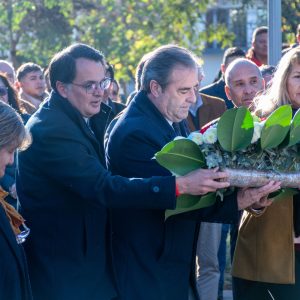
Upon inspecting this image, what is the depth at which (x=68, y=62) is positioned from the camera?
14.3 feet

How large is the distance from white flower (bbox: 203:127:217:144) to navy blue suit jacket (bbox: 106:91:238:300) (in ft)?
1.07

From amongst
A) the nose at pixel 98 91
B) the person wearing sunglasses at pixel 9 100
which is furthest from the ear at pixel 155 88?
the person wearing sunglasses at pixel 9 100

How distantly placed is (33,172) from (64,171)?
0.22m

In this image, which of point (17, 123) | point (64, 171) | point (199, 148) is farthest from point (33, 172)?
point (199, 148)

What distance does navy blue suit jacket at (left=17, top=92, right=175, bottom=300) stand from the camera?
13.1ft

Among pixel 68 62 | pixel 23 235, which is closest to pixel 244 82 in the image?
pixel 68 62

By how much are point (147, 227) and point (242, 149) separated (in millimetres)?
655

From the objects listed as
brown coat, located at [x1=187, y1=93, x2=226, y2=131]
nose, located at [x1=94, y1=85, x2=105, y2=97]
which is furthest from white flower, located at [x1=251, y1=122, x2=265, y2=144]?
brown coat, located at [x1=187, y1=93, x2=226, y2=131]

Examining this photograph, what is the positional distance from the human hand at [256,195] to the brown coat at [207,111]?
8.85 feet

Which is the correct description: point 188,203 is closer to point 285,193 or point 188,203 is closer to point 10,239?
point 285,193

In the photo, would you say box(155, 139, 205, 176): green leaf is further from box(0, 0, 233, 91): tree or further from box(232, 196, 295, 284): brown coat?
box(0, 0, 233, 91): tree

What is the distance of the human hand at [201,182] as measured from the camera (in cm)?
387

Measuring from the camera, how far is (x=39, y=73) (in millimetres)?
9305

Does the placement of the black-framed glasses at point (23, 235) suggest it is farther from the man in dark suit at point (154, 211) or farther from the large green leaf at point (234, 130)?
the large green leaf at point (234, 130)
